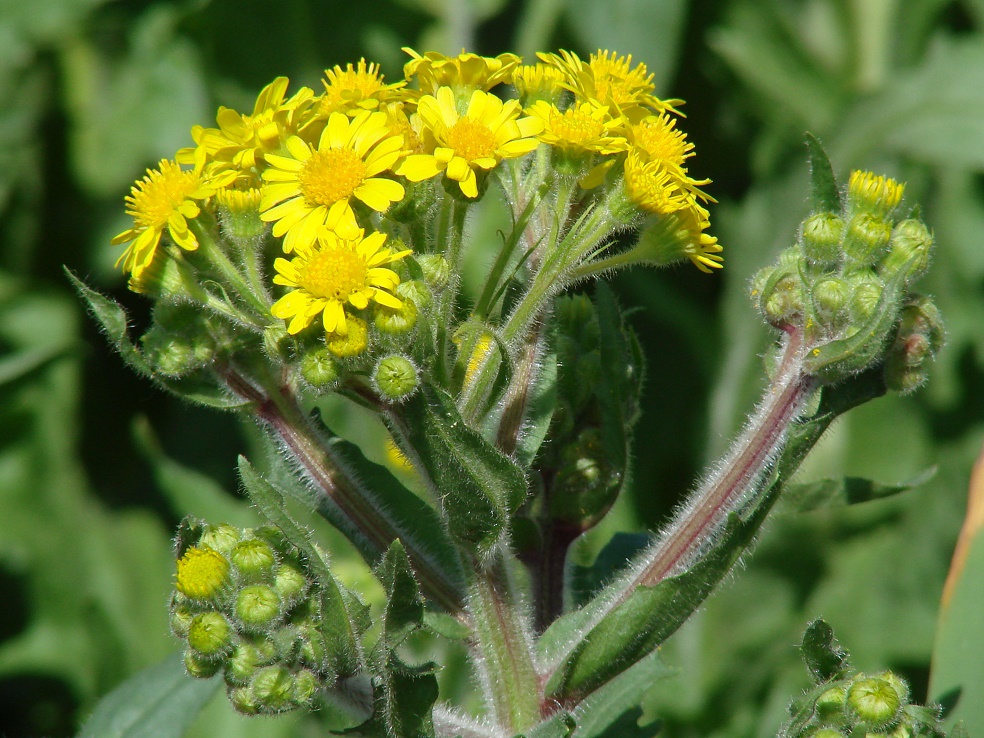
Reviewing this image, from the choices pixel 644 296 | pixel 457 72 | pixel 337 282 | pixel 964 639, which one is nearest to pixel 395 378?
pixel 337 282

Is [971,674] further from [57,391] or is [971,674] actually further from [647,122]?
[57,391]

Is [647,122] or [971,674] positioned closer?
[647,122]

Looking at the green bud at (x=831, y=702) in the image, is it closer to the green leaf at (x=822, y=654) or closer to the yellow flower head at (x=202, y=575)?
the green leaf at (x=822, y=654)

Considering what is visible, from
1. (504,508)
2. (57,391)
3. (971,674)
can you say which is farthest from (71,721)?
(971,674)

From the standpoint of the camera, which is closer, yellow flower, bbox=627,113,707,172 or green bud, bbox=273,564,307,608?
green bud, bbox=273,564,307,608

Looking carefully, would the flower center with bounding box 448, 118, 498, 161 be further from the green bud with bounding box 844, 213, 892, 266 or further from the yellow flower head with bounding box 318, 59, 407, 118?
the green bud with bounding box 844, 213, 892, 266

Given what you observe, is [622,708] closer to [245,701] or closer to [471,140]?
[245,701]

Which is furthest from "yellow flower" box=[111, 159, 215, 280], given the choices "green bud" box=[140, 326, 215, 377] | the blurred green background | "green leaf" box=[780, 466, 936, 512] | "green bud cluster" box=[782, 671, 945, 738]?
the blurred green background
